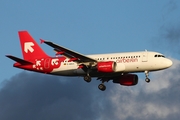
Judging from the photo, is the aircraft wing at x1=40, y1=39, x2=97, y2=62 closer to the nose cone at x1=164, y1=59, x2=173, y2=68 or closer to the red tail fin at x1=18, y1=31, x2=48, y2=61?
the red tail fin at x1=18, y1=31, x2=48, y2=61

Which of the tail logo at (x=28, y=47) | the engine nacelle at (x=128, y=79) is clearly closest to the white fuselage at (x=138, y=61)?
the engine nacelle at (x=128, y=79)

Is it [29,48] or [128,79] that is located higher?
[29,48]

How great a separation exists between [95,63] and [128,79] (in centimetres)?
798

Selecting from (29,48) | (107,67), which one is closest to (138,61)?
(107,67)

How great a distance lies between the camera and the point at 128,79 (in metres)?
109

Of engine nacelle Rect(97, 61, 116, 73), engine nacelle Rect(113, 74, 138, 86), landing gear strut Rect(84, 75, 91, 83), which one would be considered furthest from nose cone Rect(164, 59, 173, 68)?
landing gear strut Rect(84, 75, 91, 83)

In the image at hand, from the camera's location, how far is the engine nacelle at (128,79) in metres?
109

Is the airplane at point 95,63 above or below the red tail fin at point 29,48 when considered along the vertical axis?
below

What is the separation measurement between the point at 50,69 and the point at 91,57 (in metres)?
6.54

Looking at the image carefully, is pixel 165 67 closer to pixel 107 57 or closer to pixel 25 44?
pixel 107 57

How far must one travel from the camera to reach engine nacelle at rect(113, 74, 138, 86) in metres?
109

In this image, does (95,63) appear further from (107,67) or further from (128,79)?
(128,79)

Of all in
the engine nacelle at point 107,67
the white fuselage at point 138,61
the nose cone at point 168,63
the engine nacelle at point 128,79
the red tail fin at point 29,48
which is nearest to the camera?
the engine nacelle at point 107,67

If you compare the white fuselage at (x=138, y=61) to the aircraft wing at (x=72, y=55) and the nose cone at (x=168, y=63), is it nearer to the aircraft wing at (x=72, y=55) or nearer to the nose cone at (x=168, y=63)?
the nose cone at (x=168, y=63)
